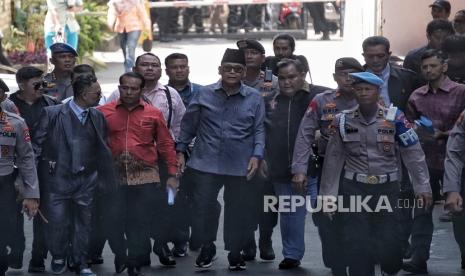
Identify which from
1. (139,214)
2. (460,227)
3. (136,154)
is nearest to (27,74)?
(136,154)

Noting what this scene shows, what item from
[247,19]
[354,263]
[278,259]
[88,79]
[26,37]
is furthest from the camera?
[247,19]

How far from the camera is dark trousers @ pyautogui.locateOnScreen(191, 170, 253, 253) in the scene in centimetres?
1021

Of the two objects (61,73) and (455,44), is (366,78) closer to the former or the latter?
(455,44)

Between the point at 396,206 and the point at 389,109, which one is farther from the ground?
the point at 389,109

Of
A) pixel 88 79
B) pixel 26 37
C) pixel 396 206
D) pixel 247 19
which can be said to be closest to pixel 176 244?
pixel 88 79

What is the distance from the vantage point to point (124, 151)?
9.96 meters

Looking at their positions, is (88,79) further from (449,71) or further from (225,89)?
(449,71)

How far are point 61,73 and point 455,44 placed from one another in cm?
354

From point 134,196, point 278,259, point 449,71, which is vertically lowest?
point 278,259

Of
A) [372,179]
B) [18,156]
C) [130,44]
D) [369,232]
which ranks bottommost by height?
[369,232]

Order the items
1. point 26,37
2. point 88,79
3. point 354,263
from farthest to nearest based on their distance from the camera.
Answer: point 26,37
point 88,79
point 354,263

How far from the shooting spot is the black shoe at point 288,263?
33.8 feet

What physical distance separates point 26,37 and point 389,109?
1477 centimetres

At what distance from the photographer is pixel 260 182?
34.7 feet
